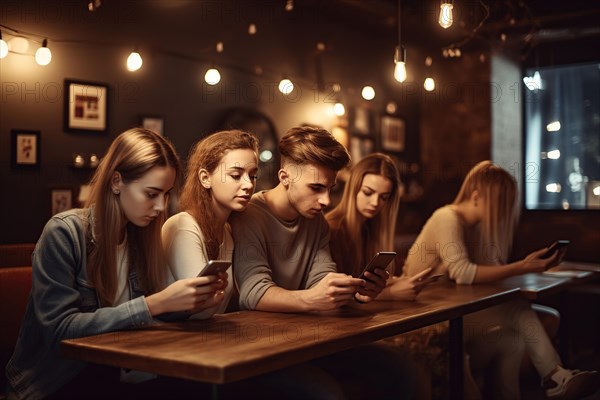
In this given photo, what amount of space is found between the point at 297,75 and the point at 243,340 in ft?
16.5

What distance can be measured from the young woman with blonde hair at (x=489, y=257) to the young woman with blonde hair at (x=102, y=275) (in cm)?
184

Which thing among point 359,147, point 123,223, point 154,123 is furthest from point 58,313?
point 359,147

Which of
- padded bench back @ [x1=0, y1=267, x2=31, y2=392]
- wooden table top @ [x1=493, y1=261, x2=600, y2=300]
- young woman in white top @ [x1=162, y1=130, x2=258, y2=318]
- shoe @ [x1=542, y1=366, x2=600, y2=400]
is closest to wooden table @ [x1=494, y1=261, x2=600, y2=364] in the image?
wooden table top @ [x1=493, y1=261, x2=600, y2=300]

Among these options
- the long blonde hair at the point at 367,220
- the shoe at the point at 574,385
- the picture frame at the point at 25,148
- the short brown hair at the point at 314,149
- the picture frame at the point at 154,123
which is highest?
the picture frame at the point at 154,123

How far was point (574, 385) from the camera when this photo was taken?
10.9ft

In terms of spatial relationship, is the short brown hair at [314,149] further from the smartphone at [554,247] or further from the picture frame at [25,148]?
the picture frame at [25,148]

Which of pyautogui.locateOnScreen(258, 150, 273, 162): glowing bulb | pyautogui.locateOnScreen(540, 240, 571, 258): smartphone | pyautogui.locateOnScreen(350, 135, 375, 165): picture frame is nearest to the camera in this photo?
pyautogui.locateOnScreen(540, 240, 571, 258): smartphone

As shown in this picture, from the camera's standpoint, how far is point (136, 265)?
2264 millimetres

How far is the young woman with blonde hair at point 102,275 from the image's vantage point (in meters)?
2.00

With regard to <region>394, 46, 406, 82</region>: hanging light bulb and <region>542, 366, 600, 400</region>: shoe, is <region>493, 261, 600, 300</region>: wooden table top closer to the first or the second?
<region>542, 366, 600, 400</region>: shoe

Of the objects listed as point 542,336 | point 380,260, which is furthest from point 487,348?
point 380,260

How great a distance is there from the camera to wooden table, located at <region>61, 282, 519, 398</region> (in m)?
1.69

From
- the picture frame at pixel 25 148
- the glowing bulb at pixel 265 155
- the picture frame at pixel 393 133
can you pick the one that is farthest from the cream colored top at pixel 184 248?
the picture frame at pixel 393 133

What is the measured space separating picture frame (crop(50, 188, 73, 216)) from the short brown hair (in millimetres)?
2441
